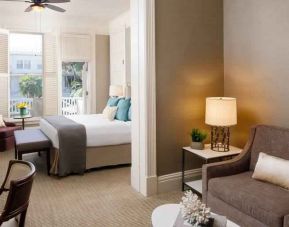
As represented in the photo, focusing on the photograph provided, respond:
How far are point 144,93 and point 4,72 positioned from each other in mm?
4334

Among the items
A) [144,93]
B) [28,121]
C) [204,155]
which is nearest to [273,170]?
[204,155]

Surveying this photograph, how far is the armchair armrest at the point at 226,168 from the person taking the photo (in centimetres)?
282

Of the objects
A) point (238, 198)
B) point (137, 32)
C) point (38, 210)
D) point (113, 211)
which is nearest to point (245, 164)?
point (238, 198)

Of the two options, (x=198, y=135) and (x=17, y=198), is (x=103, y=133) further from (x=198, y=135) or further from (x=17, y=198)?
(x=17, y=198)

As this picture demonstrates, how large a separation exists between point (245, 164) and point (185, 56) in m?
1.45

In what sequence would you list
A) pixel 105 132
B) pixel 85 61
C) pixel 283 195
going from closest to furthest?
pixel 283 195 → pixel 105 132 → pixel 85 61

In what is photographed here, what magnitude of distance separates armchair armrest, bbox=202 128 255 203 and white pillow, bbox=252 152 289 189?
0.25m

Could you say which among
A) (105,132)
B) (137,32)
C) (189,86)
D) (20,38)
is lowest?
(105,132)

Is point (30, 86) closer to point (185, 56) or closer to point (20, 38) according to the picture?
point (20, 38)

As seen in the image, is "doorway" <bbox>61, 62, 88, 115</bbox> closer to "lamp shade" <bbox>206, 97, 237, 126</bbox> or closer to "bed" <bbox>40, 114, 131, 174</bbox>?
"bed" <bbox>40, 114, 131, 174</bbox>

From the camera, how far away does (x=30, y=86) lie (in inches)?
284

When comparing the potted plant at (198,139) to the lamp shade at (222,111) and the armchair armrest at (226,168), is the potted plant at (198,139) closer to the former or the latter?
the lamp shade at (222,111)

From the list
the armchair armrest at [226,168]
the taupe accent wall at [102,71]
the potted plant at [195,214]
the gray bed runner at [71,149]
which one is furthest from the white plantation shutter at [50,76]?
the potted plant at [195,214]

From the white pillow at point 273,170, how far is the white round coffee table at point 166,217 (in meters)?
0.79
